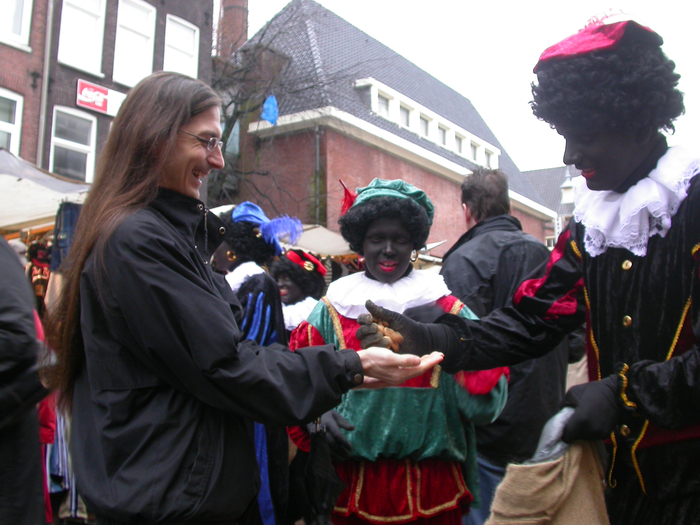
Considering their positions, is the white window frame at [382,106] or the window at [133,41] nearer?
the window at [133,41]

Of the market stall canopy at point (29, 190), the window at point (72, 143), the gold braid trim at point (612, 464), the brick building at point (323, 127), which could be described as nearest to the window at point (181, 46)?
the brick building at point (323, 127)

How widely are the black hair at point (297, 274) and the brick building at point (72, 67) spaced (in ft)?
30.0

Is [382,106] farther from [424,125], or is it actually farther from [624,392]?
[624,392]

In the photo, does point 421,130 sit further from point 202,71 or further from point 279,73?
point 202,71

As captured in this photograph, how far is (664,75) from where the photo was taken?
6.35 ft

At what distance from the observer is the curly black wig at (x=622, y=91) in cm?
191

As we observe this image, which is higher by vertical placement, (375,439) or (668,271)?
(668,271)

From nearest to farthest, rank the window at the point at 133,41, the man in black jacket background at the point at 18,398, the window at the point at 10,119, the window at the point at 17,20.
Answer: the man in black jacket background at the point at 18,398 < the window at the point at 10,119 < the window at the point at 17,20 < the window at the point at 133,41

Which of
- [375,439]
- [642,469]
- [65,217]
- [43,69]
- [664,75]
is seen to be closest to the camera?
[642,469]

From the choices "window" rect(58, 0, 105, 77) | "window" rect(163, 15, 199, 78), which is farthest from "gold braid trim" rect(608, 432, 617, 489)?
"window" rect(163, 15, 199, 78)

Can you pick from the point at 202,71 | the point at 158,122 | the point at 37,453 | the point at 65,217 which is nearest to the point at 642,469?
the point at 158,122

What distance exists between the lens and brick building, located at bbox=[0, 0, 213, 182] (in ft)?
40.4

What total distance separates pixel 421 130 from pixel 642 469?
21.5 meters

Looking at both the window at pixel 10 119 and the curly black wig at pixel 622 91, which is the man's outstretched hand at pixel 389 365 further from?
the window at pixel 10 119
